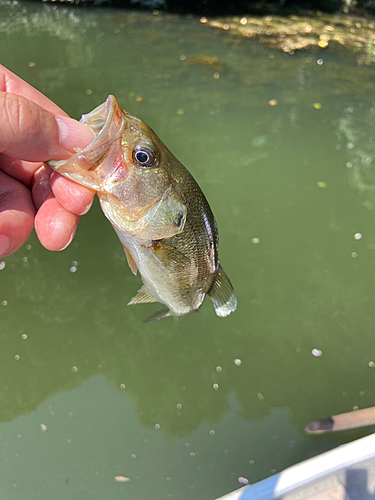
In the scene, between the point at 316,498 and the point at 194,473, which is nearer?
the point at 316,498

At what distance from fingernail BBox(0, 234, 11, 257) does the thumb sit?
321 millimetres

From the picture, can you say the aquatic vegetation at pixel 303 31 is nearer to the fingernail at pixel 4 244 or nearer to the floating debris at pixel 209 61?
the floating debris at pixel 209 61

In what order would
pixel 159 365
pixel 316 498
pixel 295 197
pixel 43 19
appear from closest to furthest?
pixel 316 498, pixel 159 365, pixel 295 197, pixel 43 19

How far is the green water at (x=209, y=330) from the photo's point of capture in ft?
7.90

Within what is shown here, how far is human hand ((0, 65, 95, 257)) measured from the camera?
1.16 metres

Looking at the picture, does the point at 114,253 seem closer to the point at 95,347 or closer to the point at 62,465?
the point at 95,347

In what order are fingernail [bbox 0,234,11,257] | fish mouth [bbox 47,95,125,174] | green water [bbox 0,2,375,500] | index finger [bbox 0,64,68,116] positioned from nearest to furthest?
fish mouth [bbox 47,95,125,174] < fingernail [bbox 0,234,11,257] < index finger [bbox 0,64,68,116] < green water [bbox 0,2,375,500]

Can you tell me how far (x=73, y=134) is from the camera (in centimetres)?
120

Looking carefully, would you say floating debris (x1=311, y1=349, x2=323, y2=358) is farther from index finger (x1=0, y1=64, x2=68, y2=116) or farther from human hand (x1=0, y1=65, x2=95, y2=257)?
index finger (x1=0, y1=64, x2=68, y2=116)

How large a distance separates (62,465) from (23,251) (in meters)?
1.76

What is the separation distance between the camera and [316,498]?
70.2 inches

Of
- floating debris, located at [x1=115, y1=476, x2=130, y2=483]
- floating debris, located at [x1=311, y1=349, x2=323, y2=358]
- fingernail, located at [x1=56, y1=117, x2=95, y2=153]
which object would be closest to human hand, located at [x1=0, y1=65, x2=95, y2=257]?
fingernail, located at [x1=56, y1=117, x2=95, y2=153]

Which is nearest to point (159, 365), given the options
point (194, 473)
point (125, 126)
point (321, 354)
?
point (194, 473)

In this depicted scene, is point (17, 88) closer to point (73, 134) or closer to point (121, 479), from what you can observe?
point (73, 134)
